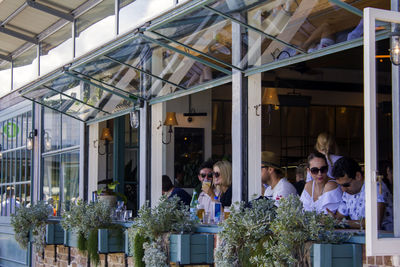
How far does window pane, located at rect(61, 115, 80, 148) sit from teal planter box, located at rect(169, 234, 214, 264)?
4729mm

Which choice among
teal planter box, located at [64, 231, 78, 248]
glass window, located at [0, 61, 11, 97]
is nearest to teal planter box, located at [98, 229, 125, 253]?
teal planter box, located at [64, 231, 78, 248]

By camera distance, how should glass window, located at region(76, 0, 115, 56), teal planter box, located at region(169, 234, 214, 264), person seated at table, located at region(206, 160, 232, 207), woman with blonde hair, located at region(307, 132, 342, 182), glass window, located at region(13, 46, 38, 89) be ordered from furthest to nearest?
glass window, located at region(13, 46, 38, 89) → glass window, located at region(76, 0, 115, 56) → person seated at table, located at region(206, 160, 232, 207) → woman with blonde hair, located at region(307, 132, 342, 182) → teal planter box, located at region(169, 234, 214, 264)

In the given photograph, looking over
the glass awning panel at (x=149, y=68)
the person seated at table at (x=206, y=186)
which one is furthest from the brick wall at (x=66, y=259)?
the glass awning panel at (x=149, y=68)

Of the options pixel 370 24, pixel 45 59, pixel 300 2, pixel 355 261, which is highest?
pixel 45 59

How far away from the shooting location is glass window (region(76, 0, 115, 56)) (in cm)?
831

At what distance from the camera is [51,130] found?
1095 cm

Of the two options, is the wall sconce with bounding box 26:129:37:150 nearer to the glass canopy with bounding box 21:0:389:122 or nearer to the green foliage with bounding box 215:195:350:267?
the glass canopy with bounding box 21:0:389:122

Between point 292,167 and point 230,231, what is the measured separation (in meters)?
7.07

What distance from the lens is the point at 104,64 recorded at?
23.2 feet

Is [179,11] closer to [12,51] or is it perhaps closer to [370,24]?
[370,24]

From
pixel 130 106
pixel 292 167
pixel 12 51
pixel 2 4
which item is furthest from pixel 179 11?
pixel 12 51

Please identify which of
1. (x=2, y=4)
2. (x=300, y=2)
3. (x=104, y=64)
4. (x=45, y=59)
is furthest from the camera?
(x=45, y=59)

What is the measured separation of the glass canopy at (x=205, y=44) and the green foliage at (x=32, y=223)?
216cm

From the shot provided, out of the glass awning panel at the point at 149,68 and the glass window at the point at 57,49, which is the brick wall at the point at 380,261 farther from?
the glass window at the point at 57,49
